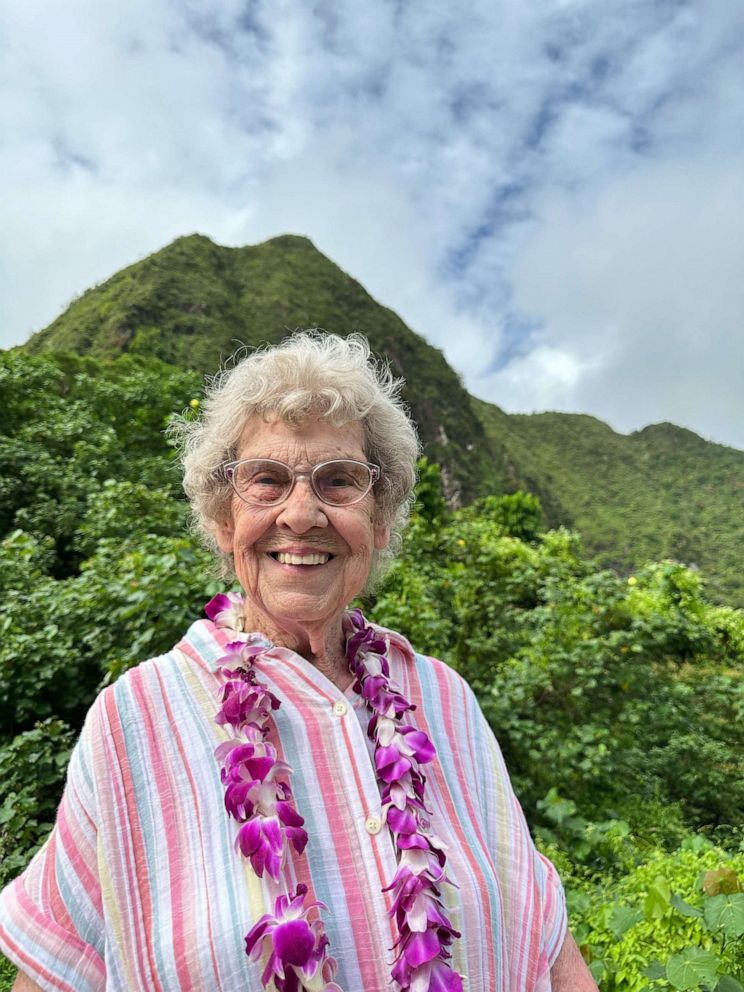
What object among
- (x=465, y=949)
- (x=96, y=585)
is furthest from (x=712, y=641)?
(x=96, y=585)

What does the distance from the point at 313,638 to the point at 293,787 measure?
12.7 inches

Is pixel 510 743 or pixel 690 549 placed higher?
pixel 690 549

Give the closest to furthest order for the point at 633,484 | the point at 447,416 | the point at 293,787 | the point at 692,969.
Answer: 1. the point at 293,787
2. the point at 692,969
3. the point at 447,416
4. the point at 633,484

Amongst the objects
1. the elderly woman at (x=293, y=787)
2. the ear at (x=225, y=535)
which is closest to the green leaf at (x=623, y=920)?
the elderly woman at (x=293, y=787)

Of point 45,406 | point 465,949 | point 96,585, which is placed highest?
point 45,406

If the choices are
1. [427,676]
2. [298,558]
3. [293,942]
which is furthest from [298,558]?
[293,942]

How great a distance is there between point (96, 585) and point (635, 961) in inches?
110

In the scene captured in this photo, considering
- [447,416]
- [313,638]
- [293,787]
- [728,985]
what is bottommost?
[728,985]

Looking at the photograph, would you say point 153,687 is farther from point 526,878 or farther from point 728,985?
point 728,985

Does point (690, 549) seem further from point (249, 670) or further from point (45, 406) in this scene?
point (249, 670)

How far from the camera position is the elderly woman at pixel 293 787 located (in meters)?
1.01

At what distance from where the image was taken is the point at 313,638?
1.38m

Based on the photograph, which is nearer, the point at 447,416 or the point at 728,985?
the point at 728,985

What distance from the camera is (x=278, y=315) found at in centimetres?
4219
